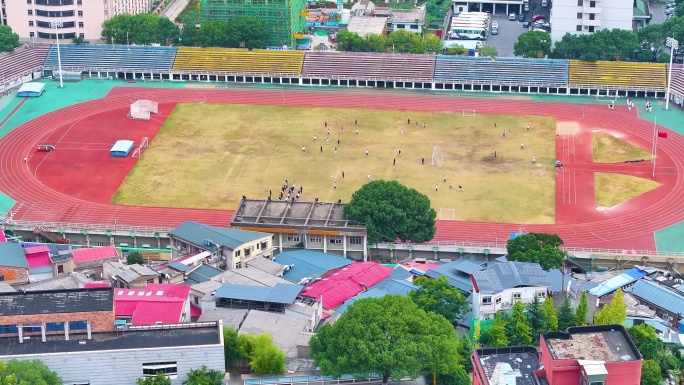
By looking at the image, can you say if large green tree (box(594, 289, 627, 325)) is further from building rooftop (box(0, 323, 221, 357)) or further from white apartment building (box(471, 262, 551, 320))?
building rooftop (box(0, 323, 221, 357))

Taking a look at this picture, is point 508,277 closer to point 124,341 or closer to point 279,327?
point 279,327

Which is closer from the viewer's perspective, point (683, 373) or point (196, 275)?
point (683, 373)

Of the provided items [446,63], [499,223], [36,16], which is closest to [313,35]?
[446,63]

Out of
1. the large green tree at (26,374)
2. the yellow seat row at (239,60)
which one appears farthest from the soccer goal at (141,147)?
the large green tree at (26,374)

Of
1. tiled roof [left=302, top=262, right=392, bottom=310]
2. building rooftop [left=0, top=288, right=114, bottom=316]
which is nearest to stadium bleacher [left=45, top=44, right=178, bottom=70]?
tiled roof [left=302, top=262, right=392, bottom=310]

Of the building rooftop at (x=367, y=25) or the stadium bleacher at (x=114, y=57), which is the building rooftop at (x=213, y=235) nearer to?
the stadium bleacher at (x=114, y=57)

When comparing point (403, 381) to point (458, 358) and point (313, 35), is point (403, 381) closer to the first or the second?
point (458, 358)

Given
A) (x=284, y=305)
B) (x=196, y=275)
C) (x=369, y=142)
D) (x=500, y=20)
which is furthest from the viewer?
(x=500, y=20)
